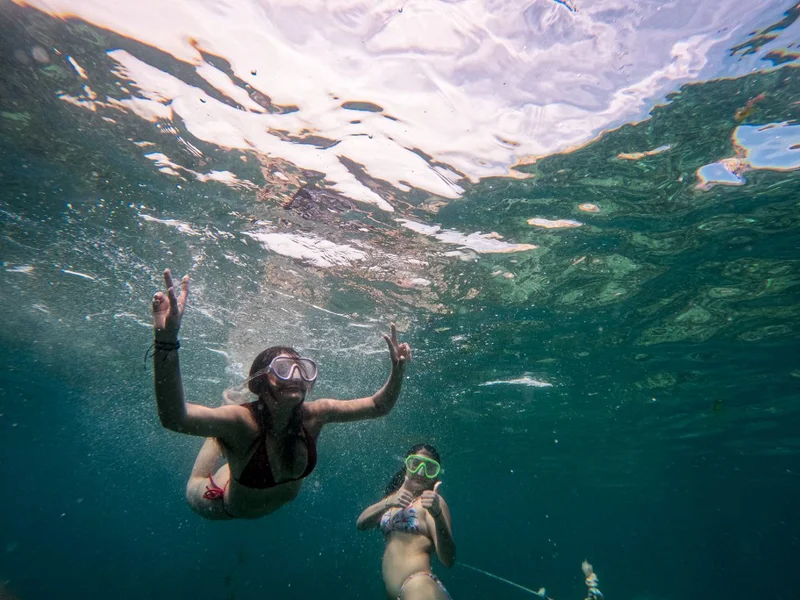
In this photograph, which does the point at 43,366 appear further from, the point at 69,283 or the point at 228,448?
the point at 228,448

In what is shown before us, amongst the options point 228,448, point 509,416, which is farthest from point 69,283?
point 509,416

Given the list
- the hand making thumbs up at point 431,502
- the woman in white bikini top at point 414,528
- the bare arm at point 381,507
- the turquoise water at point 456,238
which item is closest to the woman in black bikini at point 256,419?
the hand making thumbs up at point 431,502

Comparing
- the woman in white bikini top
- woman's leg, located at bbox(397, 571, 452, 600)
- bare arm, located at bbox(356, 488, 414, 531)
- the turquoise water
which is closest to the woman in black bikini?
the woman in white bikini top

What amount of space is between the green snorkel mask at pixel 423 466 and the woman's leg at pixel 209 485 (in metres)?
2.59

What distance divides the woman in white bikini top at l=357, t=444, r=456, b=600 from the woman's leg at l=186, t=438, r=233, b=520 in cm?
237

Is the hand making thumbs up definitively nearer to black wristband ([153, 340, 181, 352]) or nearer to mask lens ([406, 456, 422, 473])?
mask lens ([406, 456, 422, 473])

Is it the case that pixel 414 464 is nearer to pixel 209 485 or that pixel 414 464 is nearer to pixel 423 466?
pixel 423 466

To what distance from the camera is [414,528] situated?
6211 millimetres

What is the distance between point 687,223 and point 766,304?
6335mm

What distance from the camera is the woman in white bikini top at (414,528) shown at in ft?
18.8

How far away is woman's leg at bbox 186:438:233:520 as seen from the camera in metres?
5.20

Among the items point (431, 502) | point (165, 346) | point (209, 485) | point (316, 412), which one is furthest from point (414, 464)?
point (165, 346)

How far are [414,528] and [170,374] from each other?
459 centimetres

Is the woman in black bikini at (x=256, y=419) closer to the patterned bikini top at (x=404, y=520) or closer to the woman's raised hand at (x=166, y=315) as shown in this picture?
the woman's raised hand at (x=166, y=315)
